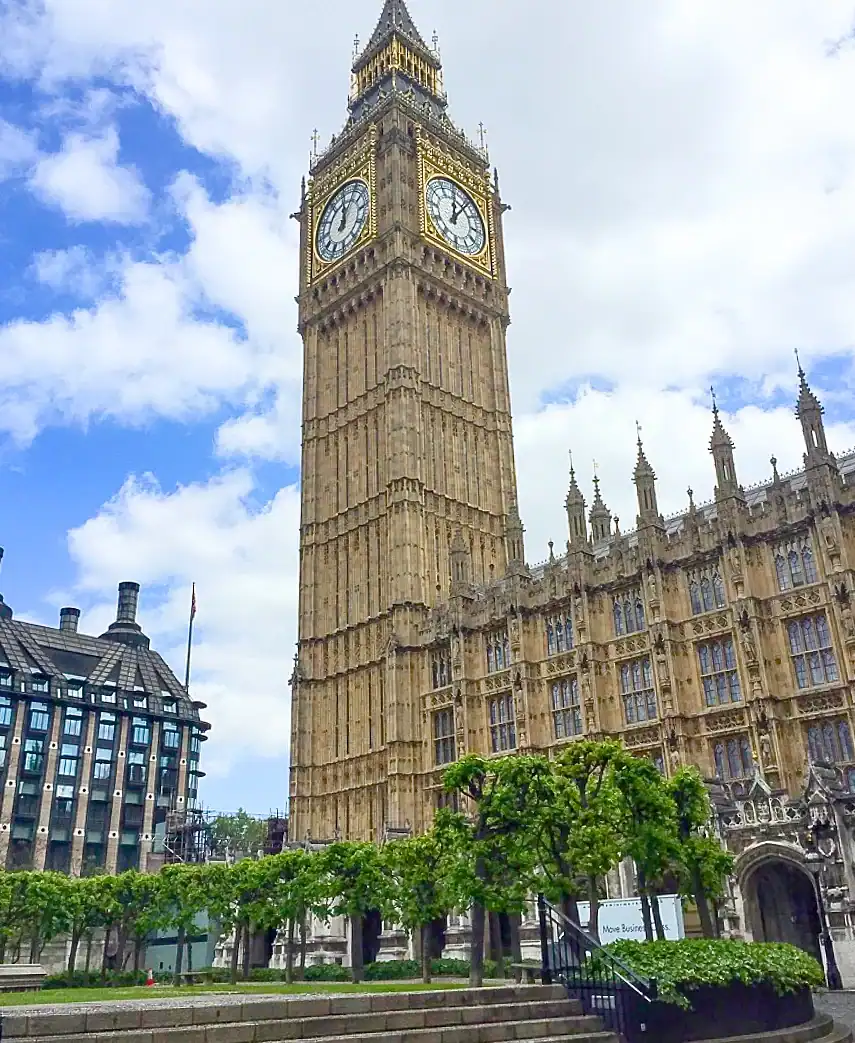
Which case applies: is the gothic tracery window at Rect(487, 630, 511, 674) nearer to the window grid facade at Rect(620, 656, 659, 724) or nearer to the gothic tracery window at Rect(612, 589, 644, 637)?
the gothic tracery window at Rect(612, 589, 644, 637)

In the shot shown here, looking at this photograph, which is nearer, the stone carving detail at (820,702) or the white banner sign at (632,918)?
the white banner sign at (632,918)

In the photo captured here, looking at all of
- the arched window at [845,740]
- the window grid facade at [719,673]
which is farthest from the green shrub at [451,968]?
the arched window at [845,740]

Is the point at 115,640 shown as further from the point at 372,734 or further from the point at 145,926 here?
the point at 145,926

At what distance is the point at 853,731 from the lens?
4466cm

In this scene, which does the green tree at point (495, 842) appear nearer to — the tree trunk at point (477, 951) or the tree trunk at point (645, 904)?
the tree trunk at point (477, 951)

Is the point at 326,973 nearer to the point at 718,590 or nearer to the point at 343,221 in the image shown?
the point at 718,590

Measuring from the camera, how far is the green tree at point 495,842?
29000 mm

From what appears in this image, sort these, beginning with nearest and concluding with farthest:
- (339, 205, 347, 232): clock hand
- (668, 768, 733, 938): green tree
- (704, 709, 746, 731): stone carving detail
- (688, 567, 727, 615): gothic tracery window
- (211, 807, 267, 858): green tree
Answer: (668, 768, 733, 938): green tree < (704, 709, 746, 731): stone carving detail < (688, 567, 727, 615): gothic tracery window < (339, 205, 347, 232): clock hand < (211, 807, 267, 858): green tree

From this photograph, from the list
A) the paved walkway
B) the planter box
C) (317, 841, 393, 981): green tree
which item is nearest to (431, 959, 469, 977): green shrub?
(317, 841, 393, 981): green tree

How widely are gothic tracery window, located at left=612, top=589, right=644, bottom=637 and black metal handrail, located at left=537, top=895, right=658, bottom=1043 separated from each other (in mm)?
33001

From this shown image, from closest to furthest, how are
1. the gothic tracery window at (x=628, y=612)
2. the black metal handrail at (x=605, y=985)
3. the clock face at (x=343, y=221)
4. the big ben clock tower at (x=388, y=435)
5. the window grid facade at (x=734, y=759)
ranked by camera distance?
the black metal handrail at (x=605, y=985)
the window grid facade at (x=734, y=759)
the gothic tracery window at (x=628, y=612)
the big ben clock tower at (x=388, y=435)
the clock face at (x=343, y=221)

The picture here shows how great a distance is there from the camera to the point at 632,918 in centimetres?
3750

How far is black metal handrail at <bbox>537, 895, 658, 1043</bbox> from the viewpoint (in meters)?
20.3

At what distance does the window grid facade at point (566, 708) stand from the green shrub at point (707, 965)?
32566mm
